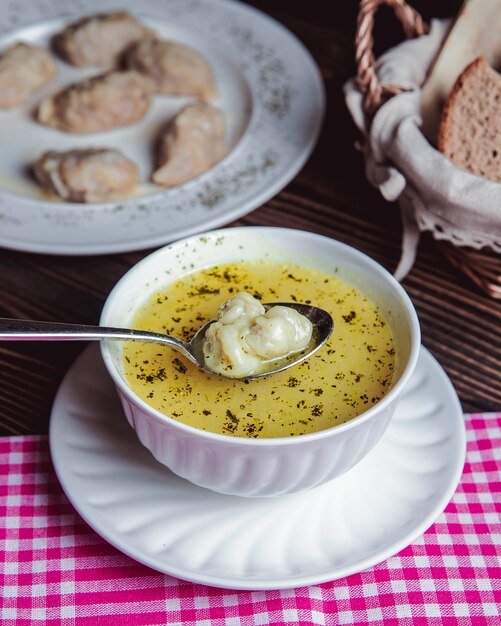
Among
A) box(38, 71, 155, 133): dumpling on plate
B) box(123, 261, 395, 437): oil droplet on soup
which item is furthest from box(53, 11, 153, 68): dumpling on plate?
box(123, 261, 395, 437): oil droplet on soup

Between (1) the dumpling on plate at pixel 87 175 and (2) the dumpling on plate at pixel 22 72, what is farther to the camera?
(2) the dumpling on plate at pixel 22 72

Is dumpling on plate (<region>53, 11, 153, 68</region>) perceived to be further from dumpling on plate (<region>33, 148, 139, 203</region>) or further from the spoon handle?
the spoon handle

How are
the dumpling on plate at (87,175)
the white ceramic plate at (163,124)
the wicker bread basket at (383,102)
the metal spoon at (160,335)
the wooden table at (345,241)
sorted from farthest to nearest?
the dumpling on plate at (87,175), the white ceramic plate at (163,124), the wicker bread basket at (383,102), the wooden table at (345,241), the metal spoon at (160,335)

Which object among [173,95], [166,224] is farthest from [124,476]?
[173,95]

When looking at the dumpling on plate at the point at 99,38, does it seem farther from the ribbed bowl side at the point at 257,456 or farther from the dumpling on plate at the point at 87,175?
the ribbed bowl side at the point at 257,456

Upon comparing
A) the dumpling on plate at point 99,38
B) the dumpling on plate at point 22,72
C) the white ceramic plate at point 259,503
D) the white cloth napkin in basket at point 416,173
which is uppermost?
the white cloth napkin in basket at point 416,173

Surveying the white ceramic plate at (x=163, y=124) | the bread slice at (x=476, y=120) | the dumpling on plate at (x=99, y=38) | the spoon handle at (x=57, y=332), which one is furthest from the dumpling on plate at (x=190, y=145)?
the spoon handle at (x=57, y=332)

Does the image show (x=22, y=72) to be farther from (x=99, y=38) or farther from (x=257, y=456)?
(x=257, y=456)

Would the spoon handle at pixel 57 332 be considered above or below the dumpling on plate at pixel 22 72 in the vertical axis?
above
